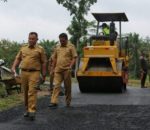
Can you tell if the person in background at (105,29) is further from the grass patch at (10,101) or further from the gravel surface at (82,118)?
the gravel surface at (82,118)

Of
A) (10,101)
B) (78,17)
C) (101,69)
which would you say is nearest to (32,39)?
(10,101)

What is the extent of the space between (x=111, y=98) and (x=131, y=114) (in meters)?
5.39

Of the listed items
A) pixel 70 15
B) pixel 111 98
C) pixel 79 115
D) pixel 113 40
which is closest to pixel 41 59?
pixel 79 115

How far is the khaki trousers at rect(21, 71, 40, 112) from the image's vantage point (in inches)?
527

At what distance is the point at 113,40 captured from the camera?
78.2ft

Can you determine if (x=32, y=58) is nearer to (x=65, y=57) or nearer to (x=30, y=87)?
(x=30, y=87)

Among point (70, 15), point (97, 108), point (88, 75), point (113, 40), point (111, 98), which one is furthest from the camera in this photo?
point (70, 15)

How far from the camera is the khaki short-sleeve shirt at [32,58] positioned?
44.8 feet

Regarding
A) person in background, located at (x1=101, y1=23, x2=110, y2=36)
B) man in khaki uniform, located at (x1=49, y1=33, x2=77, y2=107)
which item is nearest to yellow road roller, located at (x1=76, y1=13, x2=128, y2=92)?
person in background, located at (x1=101, y1=23, x2=110, y2=36)

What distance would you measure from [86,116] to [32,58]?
70.7 inches

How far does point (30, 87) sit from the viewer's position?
1349 cm

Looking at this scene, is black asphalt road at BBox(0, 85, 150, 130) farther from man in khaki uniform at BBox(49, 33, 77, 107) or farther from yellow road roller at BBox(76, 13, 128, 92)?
yellow road roller at BBox(76, 13, 128, 92)

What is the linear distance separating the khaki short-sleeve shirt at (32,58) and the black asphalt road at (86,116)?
114cm

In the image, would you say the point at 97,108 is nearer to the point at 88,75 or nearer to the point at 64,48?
the point at 64,48
